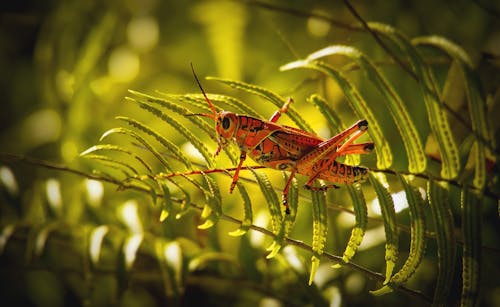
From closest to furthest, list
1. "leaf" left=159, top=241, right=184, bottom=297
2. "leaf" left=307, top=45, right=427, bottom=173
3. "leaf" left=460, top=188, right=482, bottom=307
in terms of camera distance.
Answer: "leaf" left=460, top=188, right=482, bottom=307, "leaf" left=307, top=45, right=427, bottom=173, "leaf" left=159, top=241, right=184, bottom=297

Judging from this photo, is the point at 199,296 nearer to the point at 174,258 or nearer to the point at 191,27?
the point at 174,258

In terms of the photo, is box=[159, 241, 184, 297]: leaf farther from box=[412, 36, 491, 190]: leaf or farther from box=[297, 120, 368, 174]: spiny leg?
box=[412, 36, 491, 190]: leaf

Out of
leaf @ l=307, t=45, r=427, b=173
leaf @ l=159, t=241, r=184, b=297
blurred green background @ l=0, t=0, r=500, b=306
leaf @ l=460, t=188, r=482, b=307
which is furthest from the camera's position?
blurred green background @ l=0, t=0, r=500, b=306

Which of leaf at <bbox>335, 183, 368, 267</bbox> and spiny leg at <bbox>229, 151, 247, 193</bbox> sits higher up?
spiny leg at <bbox>229, 151, 247, 193</bbox>

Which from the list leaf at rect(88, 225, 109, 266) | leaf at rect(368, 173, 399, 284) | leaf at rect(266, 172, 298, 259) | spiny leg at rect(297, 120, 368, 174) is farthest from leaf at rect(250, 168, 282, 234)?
leaf at rect(88, 225, 109, 266)

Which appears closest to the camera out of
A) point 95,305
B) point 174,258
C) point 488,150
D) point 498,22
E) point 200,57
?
point 488,150

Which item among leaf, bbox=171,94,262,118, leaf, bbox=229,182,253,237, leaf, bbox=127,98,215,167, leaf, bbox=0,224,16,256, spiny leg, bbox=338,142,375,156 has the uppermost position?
leaf, bbox=171,94,262,118

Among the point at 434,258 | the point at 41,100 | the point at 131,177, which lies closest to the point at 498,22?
the point at 434,258
